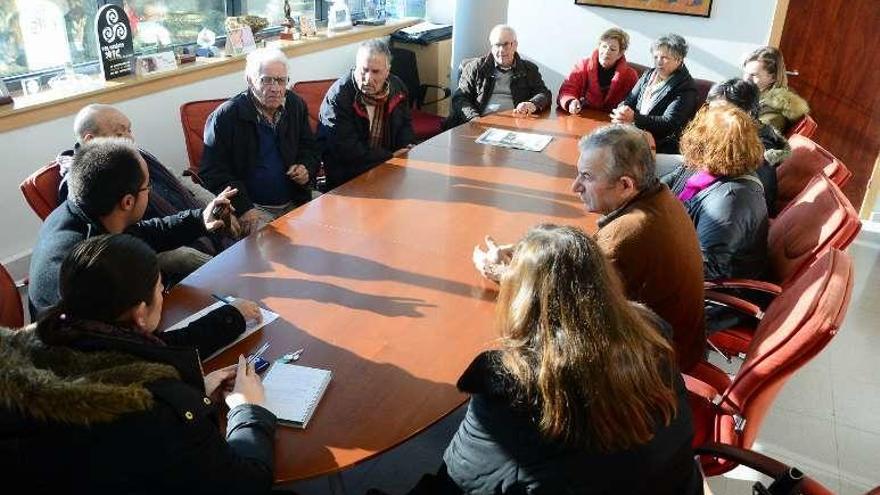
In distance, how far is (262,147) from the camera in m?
3.02

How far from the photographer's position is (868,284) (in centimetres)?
368

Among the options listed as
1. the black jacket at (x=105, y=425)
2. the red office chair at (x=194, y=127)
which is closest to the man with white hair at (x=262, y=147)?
A: the red office chair at (x=194, y=127)

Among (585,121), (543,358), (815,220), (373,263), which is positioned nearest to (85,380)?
(543,358)

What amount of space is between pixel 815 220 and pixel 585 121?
1.81 metres

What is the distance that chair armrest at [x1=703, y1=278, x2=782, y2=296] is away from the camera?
2219mm

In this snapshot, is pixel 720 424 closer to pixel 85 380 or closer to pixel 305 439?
pixel 305 439

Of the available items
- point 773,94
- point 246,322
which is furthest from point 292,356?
point 773,94

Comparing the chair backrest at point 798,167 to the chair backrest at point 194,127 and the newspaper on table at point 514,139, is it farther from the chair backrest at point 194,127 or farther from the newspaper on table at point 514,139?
the chair backrest at point 194,127

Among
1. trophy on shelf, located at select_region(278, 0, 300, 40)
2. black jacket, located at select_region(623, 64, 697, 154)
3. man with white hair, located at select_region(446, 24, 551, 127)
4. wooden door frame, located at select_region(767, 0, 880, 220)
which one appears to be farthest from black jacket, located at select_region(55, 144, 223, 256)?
wooden door frame, located at select_region(767, 0, 880, 220)

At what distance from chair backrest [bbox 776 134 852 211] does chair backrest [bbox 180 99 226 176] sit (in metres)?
2.87

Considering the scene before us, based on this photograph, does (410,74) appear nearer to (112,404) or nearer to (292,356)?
(292,356)

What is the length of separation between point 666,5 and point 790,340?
409 cm

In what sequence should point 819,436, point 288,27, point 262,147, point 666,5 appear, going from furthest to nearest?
point 666,5 → point 288,27 → point 262,147 → point 819,436

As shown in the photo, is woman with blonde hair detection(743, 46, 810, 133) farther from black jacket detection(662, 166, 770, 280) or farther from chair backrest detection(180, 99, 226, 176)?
chair backrest detection(180, 99, 226, 176)
